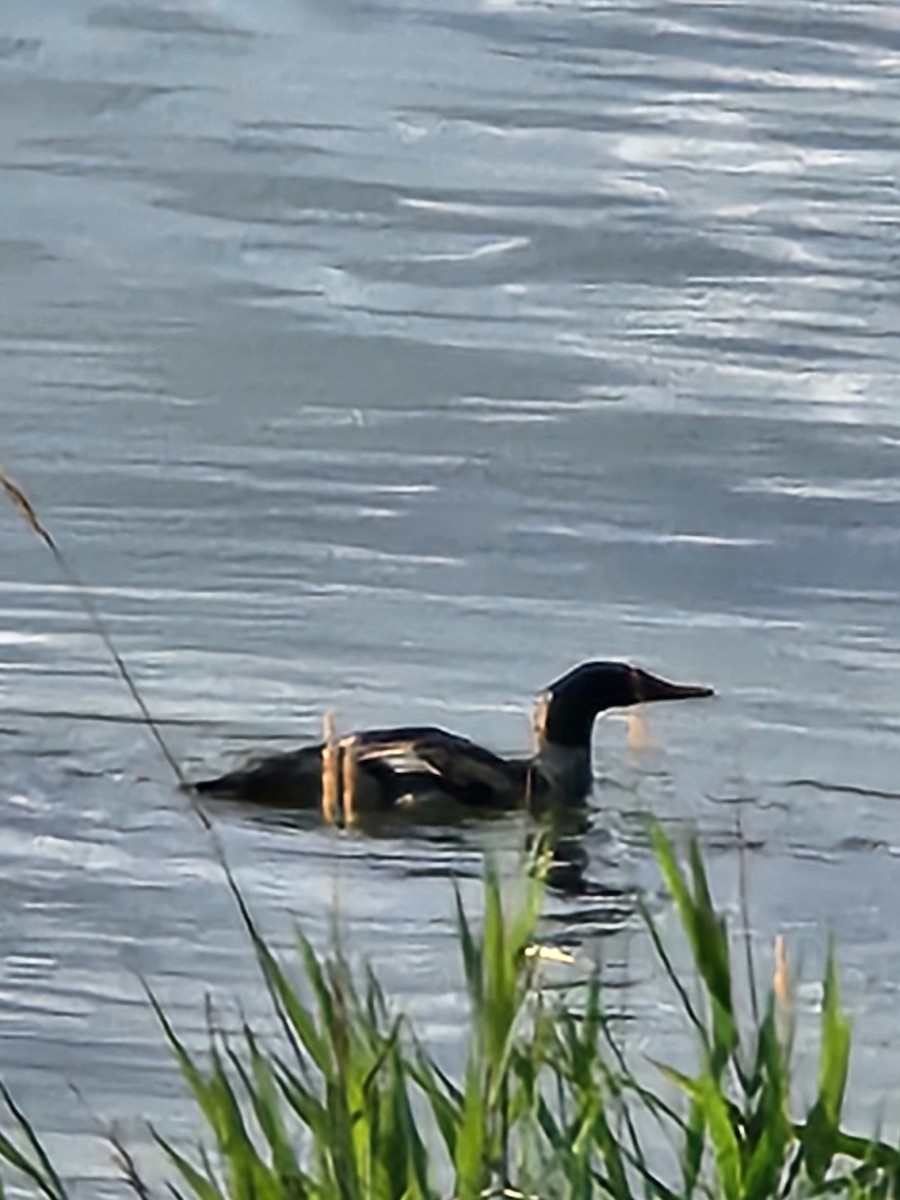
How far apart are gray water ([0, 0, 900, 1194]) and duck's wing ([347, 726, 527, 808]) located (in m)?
0.08

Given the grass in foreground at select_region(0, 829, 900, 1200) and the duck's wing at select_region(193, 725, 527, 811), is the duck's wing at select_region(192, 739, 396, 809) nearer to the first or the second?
the duck's wing at select_region(193, 725, 527, 811)

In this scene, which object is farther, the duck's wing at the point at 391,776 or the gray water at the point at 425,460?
the duck's wing at the point at 391,776

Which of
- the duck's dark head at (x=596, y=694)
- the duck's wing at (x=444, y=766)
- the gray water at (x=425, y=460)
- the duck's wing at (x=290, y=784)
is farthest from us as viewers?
the duck's dark head at (x=596, y=694)

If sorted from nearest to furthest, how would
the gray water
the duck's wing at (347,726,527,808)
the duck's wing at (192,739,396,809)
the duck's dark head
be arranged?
1. the gray water
2. the duck's wing at (192,739,396,809)
3. the duck's wing at (347,726,527,808)
4. the duck's dark head

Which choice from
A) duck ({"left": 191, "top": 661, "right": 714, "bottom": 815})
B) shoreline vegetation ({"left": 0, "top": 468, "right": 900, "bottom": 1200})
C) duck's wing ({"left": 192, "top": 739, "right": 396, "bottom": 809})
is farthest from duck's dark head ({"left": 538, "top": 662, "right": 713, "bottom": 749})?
shoreline vegetation ({"left": 0, "top": 468, "right": 900, "bottom": 1200})

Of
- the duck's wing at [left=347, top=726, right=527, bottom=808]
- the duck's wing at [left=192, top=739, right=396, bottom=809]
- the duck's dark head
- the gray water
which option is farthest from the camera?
the duck's dark head

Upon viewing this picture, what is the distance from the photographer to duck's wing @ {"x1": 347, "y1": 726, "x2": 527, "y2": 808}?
640cm

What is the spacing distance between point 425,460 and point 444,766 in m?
1.89

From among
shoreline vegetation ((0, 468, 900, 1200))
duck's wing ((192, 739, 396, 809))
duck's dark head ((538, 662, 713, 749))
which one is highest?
duck's dark head ((538, 662, 713, 749))

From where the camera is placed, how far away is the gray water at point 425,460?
19.3 feet

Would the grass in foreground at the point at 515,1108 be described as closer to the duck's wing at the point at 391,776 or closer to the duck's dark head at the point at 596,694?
the duck's wing at the point at 391,776

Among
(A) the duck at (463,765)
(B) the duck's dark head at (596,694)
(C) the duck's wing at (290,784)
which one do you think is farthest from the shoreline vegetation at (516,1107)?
(B) the duck's dark head at (596,694)

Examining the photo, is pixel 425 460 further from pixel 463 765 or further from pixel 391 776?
pixel 391 776

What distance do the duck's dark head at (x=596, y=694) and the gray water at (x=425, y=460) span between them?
4.2 inches
